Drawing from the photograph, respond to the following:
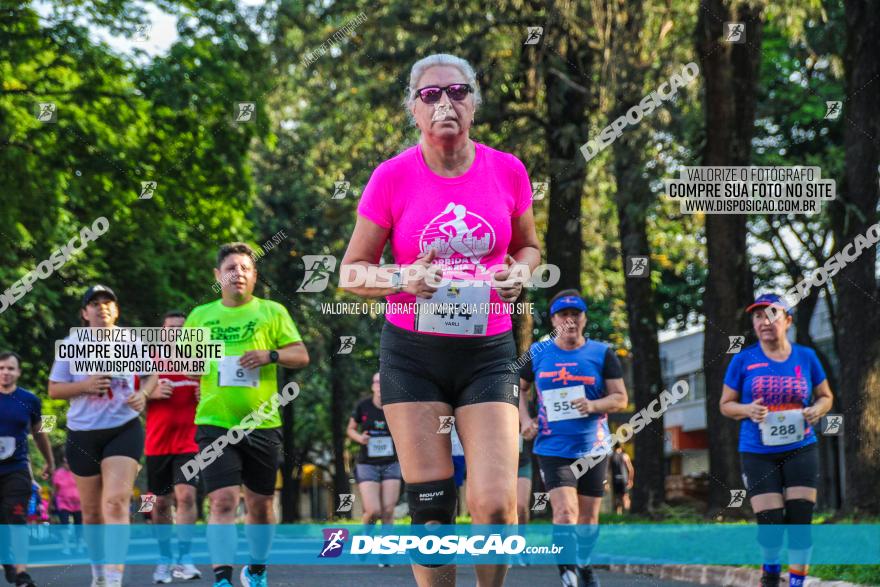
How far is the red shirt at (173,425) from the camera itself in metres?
12.2

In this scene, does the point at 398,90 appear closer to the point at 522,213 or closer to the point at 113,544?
the point at 113,544

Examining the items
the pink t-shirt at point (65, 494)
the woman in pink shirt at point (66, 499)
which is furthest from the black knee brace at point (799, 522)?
the pink t-shirt at point (65, 494)

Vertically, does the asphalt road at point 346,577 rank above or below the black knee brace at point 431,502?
below

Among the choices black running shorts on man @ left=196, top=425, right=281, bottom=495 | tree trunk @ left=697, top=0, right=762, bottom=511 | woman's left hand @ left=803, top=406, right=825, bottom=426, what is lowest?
black running shorts on man @ left=196, top=425, right=281, bottom=495

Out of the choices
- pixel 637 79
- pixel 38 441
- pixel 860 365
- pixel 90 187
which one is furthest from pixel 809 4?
pixel 90 187

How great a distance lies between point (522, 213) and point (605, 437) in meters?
4.79

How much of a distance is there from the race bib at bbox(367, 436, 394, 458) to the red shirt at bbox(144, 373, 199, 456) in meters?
4.07

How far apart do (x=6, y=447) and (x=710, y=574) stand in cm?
609

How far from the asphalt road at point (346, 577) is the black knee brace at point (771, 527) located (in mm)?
2604

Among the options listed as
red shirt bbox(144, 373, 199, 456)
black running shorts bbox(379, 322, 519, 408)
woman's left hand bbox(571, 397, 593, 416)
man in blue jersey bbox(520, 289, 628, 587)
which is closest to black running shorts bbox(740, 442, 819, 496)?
man in blue jersey bbox(520, 289, 628, 587)

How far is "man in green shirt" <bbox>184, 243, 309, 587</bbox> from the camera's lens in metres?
8.55

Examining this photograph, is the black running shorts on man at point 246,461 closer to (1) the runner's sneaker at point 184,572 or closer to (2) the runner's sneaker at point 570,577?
(2) the runner's sneaker at point 570,577

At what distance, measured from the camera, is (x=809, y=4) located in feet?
54.5

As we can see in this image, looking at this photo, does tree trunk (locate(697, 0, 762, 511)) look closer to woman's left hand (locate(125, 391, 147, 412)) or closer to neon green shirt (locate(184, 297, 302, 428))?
woman's left hand (locate(125, 391, 147, 412))
